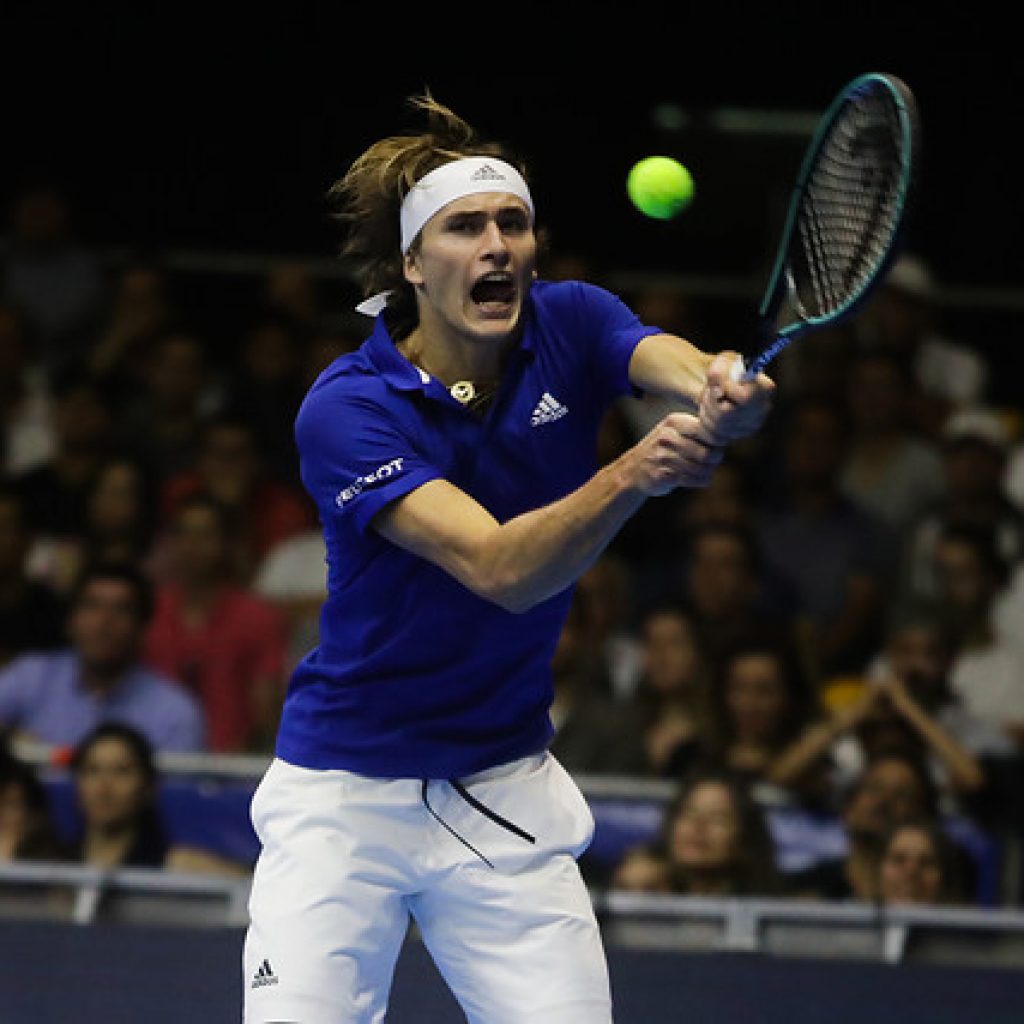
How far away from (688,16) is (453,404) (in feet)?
22.2

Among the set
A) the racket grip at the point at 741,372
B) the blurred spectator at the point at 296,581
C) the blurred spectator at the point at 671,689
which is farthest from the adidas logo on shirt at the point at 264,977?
the blurred spectator at the point at 296,581

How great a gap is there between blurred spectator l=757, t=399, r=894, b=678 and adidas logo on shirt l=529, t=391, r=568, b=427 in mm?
4233

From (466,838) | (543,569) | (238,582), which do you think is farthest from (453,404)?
(238,582)

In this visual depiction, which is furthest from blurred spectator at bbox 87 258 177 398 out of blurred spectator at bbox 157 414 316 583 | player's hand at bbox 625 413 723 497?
player's hand at bbox 625 413 723 497

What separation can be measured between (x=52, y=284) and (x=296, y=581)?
2.27 meters

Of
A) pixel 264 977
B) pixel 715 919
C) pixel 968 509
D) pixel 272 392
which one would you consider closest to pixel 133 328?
pixel 272 392

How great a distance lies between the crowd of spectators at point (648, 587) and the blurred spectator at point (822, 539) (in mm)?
12

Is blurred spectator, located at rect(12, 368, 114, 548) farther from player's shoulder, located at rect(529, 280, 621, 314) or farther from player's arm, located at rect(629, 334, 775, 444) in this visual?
player's arm, located at rect(629, 334, 775, 444)

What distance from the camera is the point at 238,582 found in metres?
8.46

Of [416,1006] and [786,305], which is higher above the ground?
[786,305]

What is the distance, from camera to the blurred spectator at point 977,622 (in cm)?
787

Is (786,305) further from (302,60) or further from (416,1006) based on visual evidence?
(302,60)

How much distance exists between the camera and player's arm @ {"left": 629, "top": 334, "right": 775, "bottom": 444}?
3.49 meters

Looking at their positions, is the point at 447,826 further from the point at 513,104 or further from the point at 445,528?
the point at 513,104
